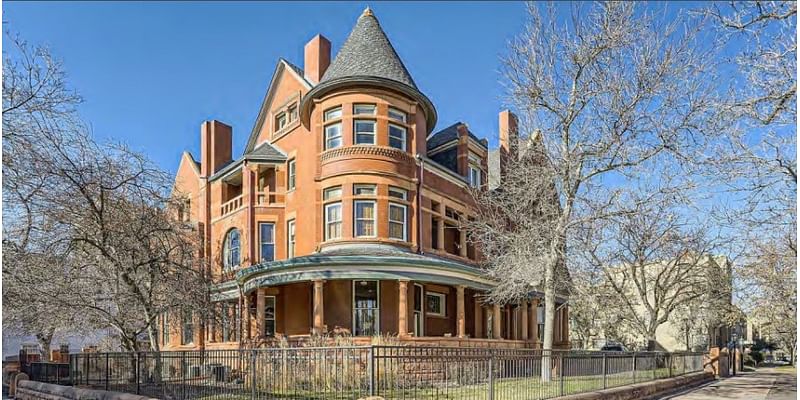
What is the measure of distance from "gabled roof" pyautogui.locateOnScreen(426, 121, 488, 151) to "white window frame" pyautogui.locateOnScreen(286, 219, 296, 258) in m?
8.36

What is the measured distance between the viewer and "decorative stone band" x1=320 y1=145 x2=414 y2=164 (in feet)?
80.0

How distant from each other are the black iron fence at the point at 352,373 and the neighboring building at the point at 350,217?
6.66m

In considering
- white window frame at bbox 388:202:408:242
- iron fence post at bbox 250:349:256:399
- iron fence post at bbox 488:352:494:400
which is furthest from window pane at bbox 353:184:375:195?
iron fence post at bbox 488:352:494:400

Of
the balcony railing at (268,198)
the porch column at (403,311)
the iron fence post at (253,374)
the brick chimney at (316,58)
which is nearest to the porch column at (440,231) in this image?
the porch column at (403,311)

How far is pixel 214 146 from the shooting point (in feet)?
111

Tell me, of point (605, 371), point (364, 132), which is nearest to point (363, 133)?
point (364, 132)

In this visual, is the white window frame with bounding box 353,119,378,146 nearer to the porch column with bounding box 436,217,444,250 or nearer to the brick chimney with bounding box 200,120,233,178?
the porch column with bounding box 436,217,444,250

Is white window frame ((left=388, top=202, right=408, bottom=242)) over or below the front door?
over

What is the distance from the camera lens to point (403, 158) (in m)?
25.3

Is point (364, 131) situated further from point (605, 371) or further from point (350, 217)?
point (605, 371)

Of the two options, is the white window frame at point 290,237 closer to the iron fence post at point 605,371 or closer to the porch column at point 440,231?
the porch column at point 440,231

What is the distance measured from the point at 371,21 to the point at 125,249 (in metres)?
15.1

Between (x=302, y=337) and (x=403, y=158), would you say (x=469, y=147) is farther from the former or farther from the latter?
(x=302, y=337)

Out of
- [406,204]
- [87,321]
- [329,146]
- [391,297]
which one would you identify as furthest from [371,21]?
[87,321]
